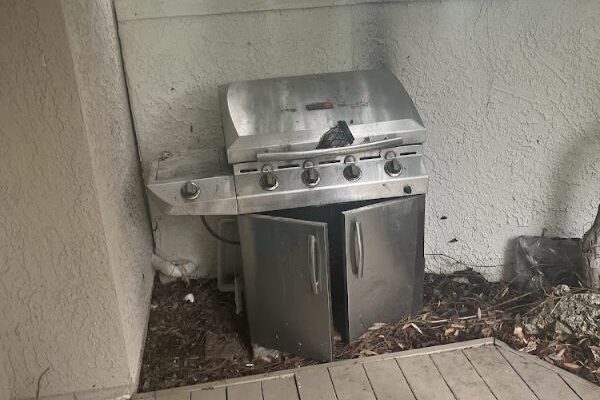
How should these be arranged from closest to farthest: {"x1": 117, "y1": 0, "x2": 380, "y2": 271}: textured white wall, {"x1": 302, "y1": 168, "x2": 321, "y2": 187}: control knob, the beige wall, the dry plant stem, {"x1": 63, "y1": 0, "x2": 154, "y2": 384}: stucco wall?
the beige wall
{"x1": 63, "y1": 0, "x2": 154, "y2": 384}: stucco wall
the dry plant stem
{"x1": 302, "y1": 168, "x2": 321, "y2": 187}: control knob
{"x1": 117, "y1": 0, "x2": 380, "y2": 271}: textured white wall

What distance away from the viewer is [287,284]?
7.10ft

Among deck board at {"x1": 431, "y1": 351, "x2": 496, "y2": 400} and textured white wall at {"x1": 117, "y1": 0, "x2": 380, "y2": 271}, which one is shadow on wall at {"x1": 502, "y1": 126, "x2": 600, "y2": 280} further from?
textured white wall at {"x1": 117, "y1": 0, "x2": 380, "y2": 271}

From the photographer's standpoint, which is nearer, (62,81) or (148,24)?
(62,81)

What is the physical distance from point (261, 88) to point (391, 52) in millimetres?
676

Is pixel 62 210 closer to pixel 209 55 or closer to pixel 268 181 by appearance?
pixel 268 181

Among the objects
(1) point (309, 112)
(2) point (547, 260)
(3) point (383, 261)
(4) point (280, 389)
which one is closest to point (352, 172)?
(1) point (309, 112)

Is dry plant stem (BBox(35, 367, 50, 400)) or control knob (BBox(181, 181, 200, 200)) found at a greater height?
control knob (BBox(181, 181, 200, 200))

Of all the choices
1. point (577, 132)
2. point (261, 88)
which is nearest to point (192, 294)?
point (261, 88)

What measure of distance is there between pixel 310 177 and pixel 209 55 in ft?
2.75

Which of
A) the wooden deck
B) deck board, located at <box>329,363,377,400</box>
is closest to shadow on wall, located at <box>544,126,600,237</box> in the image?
the wooden deck

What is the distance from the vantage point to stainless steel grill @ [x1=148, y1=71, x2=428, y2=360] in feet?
6.72

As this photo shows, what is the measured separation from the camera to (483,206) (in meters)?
2.77

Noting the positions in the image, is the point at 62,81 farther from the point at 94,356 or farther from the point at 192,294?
the point at 192,294

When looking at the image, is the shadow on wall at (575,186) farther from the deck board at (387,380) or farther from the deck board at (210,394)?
the deck board at (210,394)
